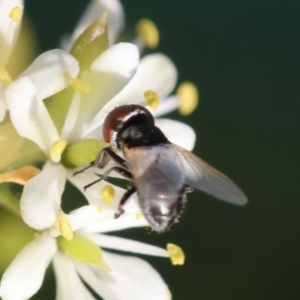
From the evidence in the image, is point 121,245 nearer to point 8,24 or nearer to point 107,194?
point 107,194

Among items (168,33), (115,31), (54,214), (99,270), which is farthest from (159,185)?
(168,33)

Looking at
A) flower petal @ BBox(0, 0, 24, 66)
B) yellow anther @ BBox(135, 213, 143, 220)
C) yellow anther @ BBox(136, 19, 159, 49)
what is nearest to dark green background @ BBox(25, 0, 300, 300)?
yellow anther @ BBox(136, 19, 159, 49)

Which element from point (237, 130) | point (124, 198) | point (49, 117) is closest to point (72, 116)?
point (49, 117)

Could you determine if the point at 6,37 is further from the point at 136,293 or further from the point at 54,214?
the point at 136,293

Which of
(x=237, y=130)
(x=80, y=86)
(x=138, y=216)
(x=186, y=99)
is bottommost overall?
(x=237, y=130)

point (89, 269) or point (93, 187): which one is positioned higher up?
point (93, 187)

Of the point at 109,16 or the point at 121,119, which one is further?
the point at 109,16
